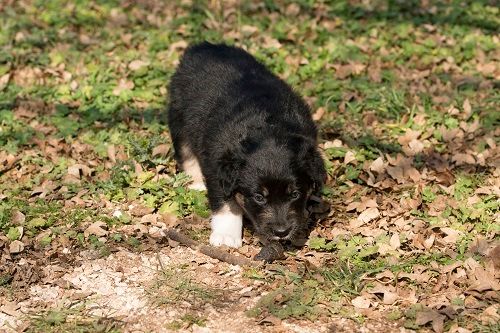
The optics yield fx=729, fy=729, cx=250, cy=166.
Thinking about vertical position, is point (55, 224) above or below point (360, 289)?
below

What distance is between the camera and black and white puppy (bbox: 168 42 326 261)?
593 cm

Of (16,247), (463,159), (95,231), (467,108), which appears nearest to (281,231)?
(95,231)

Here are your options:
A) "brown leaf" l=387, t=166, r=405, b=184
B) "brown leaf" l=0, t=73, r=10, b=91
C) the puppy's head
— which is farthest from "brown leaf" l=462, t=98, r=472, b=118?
"brown leaf" l=0, t=73, r=10, b=91

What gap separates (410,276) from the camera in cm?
579

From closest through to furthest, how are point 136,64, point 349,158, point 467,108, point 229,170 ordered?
point 229,170
point 349,158
point 467,108
point 136,64

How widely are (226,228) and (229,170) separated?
0.65 meters

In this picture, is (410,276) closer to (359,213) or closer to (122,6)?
(359,213)

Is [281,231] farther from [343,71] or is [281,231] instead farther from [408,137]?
[343,71]

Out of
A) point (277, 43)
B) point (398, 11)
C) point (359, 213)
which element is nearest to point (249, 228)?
point (359, 213)

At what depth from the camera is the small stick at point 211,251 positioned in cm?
614

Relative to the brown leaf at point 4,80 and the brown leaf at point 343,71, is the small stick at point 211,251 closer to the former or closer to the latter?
the brown leaf at point 343,71

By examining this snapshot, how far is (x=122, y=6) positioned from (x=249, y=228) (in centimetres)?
620

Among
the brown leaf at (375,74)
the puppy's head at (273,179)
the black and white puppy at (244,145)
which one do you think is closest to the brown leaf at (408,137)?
the brown leaf at (375,74)

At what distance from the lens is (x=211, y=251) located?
627cm
